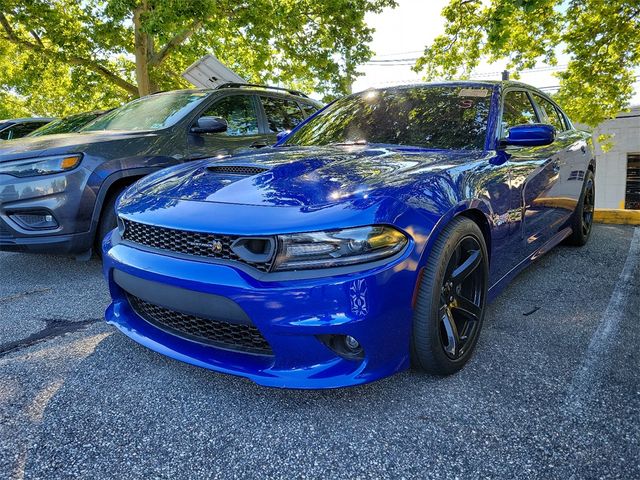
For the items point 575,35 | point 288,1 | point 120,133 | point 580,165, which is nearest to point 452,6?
point 575,35

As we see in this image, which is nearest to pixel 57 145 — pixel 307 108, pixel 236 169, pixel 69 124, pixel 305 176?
pixel 236 169

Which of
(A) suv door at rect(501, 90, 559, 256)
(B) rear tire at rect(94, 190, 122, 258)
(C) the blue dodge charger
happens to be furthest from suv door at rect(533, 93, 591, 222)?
(B) rear tire at rect(94, 190, 122, 258)

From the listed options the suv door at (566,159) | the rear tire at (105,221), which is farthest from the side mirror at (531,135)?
the rear tire at (105,221)

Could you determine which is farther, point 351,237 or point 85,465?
point 351,237

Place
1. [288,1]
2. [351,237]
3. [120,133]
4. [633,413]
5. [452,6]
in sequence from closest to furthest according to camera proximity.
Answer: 1. [351,237]
2. [633,413]
3. [120,133]
4. [452,6]
5. [288,1]

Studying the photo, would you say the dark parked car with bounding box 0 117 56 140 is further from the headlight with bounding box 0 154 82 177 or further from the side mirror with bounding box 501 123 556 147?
the side mirror with bounding box 501 123 556 147

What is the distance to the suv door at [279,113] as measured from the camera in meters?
5.30

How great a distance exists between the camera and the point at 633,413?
72.7 inches

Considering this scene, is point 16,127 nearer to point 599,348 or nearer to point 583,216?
point 583,216

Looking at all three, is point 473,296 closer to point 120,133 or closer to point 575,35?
point 120,133

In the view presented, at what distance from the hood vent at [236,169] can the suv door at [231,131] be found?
6.32ft

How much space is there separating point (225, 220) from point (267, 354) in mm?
571

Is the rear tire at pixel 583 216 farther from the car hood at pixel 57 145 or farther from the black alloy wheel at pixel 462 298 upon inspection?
the car hood at pixel 57 145

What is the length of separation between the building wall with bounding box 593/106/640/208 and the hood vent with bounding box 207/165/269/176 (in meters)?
20.5
